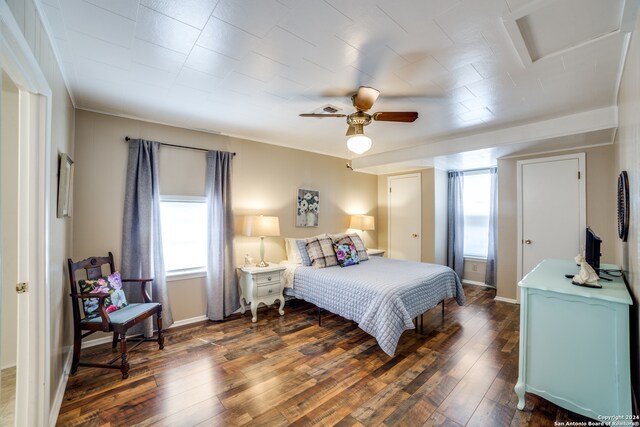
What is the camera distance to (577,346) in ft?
6.12

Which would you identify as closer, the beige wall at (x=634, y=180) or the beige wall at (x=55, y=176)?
the beige wall at (x=55, y=176)

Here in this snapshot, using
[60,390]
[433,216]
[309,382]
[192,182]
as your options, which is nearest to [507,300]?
[433,216]

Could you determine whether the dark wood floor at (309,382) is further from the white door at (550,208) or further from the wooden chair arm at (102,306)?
the white door at (550,208)

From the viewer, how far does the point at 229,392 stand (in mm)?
2250

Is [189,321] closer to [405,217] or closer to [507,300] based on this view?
[405,217]

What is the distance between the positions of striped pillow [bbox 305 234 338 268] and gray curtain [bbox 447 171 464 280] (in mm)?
2875

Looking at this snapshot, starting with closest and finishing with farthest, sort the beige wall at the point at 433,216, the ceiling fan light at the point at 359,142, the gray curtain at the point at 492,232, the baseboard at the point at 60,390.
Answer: the baseboard at the point at 60,390
the ceiling fan light at the point at 359,142
the gray curtain at the point at 492,232
the beige wall at the point at 433,216

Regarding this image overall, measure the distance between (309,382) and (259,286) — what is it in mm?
1522

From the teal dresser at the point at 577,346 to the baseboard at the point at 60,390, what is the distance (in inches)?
126

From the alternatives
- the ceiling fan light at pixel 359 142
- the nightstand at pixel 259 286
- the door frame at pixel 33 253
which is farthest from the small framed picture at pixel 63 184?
the ceiling fan light at pixel 359 142

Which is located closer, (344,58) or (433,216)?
(344,58)

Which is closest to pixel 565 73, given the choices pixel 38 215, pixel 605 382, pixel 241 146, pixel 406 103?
pixel 406 103

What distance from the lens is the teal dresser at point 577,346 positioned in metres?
1.72

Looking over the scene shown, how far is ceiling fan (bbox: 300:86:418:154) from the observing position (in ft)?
8.21
